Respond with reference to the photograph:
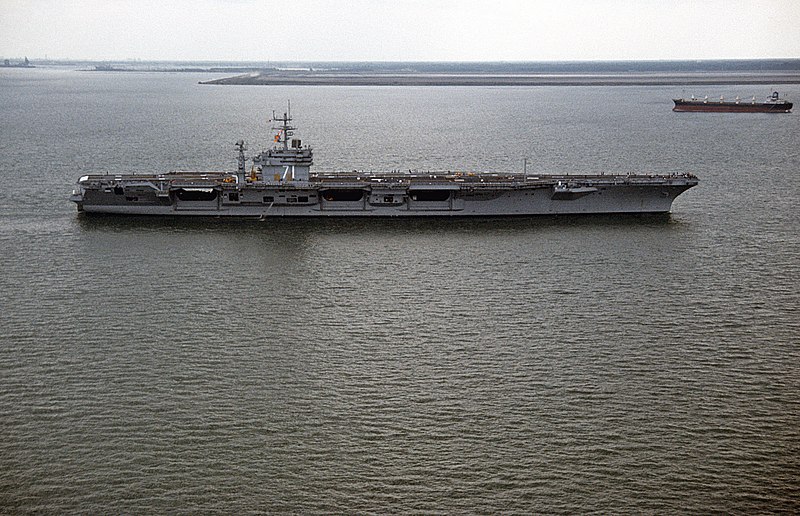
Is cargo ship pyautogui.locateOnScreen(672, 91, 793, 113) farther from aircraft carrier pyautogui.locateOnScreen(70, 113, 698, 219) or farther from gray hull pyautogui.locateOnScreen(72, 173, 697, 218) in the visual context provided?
gray hull pyautogui.locateOnScreen(72, 173, 697, 218)

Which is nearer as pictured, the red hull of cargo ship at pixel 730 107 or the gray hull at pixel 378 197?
the gray hull at pixel 378 197

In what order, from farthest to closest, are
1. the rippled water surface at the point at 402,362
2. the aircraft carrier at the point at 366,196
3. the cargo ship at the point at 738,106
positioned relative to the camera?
the cargo ship at the point at 738,106 < the aircraft carrier at the point at 366,196 < the rippled water surface at the point at 402,362

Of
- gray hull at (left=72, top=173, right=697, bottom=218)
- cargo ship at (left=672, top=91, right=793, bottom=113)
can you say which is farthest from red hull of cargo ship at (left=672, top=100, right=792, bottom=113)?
gray hull at (left=72, top=173, right=697, bottom=218)

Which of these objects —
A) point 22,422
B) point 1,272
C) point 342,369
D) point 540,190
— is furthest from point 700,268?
point 1,272

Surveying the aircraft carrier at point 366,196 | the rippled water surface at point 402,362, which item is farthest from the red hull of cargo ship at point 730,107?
the aircraft carrier at point 366,196

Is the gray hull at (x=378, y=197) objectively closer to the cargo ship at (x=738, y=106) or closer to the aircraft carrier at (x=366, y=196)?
the aircraft carrier at (x=366, y=196)

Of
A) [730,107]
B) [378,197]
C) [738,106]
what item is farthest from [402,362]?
[738,106]

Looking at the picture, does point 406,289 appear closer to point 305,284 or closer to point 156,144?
point 305,284

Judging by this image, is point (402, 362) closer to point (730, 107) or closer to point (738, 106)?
point (730, 107)
